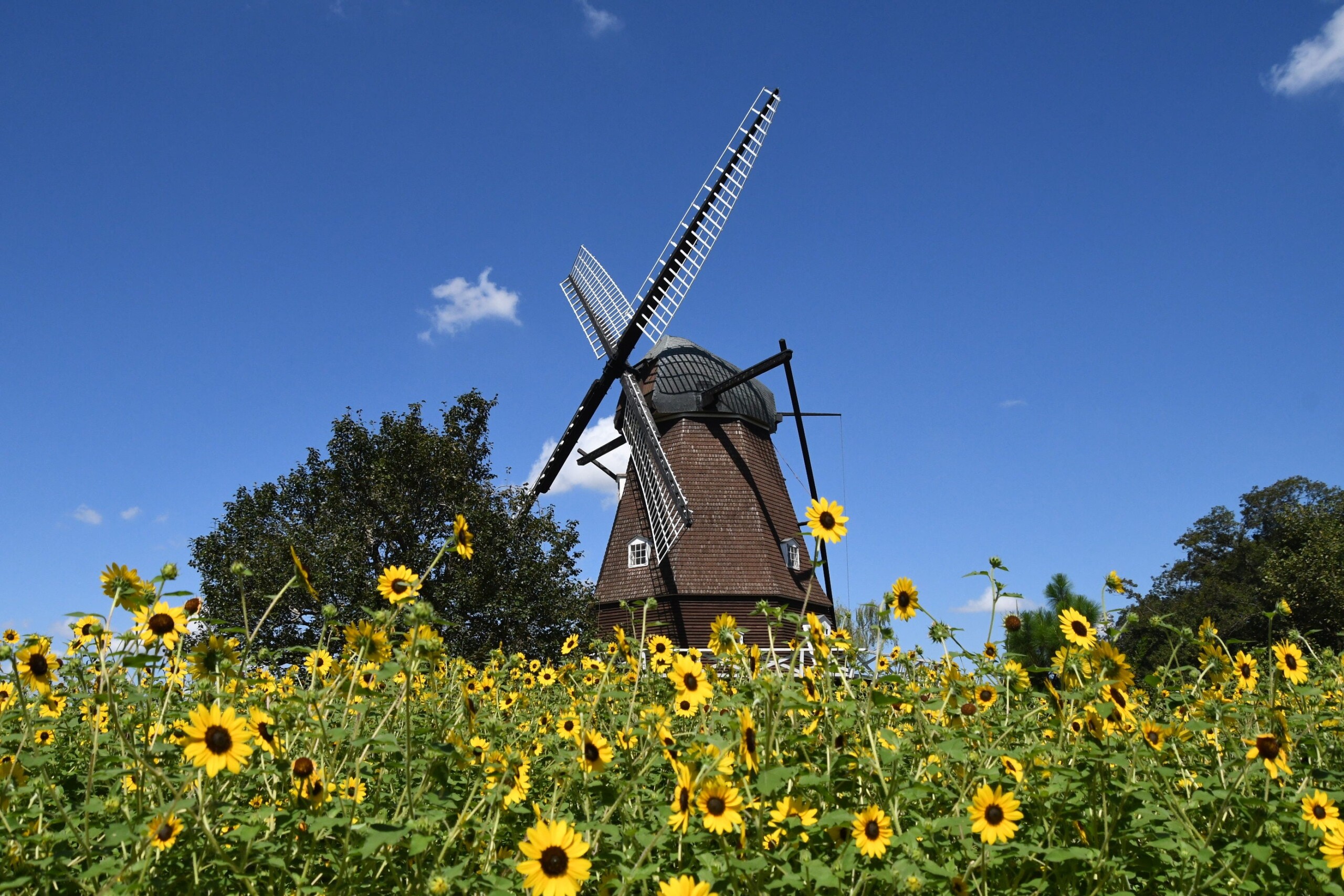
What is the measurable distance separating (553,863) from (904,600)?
1840 millimetres

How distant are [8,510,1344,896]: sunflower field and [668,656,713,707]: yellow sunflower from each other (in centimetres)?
1

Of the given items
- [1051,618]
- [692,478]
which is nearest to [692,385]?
[692,478]

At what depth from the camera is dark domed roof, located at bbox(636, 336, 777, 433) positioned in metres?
23.8

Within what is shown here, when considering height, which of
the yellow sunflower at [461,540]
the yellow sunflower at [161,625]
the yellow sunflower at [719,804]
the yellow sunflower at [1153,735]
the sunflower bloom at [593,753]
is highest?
the yellow sunflower at [461,540]

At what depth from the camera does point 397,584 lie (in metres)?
3.04

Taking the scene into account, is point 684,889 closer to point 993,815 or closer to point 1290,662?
point 993,815

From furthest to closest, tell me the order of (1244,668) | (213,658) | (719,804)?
(1244,668) → (213,658) → (719,804)

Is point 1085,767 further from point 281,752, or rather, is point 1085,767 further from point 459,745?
point 281,752

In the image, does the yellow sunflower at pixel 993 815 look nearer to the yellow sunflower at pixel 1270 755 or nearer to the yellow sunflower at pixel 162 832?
the yellow sunflower at pixel 1270 755

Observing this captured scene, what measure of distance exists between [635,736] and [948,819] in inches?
59.4

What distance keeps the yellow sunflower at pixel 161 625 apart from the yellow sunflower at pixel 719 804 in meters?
1.74

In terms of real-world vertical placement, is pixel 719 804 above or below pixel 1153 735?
below

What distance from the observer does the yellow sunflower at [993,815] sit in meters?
2.43

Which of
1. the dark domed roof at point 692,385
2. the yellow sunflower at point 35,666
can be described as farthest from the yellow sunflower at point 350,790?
Result: the dark domed roof at point 692,385
